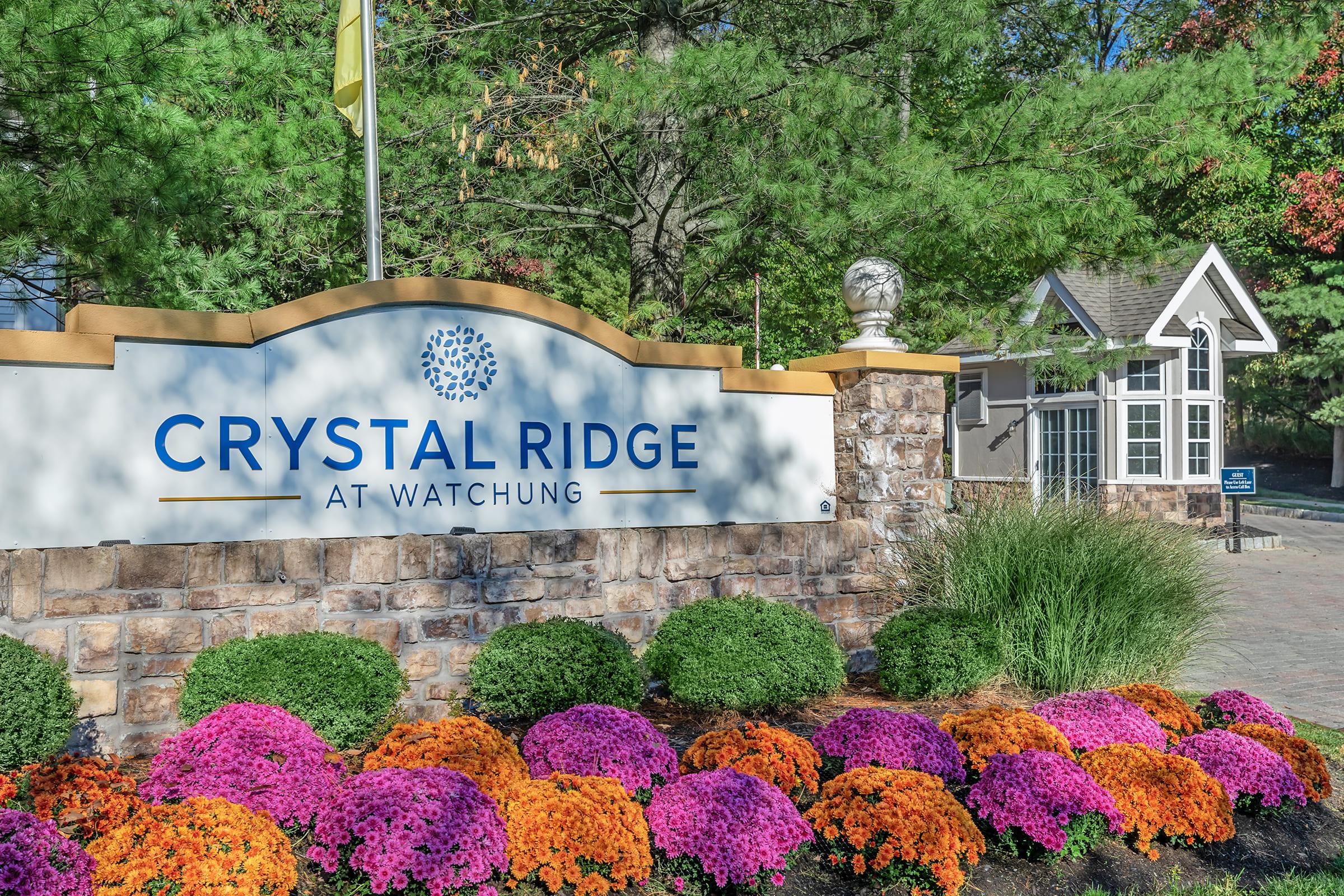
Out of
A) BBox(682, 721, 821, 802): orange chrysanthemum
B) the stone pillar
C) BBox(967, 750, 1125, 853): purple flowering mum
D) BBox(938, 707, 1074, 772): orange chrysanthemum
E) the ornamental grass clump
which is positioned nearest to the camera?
BBox(967, 750, 1125, 853): purple flowering mum

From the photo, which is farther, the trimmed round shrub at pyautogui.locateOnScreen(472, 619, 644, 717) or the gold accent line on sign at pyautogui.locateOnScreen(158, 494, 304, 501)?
the gold accent line on sign at pyautogui.locateOnScreen(158, 494, 304, 501)

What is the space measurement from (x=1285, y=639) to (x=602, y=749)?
24.9 feet

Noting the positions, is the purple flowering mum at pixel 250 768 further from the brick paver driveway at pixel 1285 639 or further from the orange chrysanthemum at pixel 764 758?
the brick paver driveway at pixel 1285 639

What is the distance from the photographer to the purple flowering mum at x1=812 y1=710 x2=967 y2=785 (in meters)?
4.39

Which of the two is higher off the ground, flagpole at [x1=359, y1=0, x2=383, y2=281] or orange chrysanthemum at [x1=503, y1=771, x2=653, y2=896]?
flagpole at [x1=359, y1=0, x2=383, y2=281]

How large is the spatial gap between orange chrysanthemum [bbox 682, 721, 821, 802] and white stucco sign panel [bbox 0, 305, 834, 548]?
2.46 metres

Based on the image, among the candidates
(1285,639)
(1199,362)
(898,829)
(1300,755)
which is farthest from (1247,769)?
(1199,362)

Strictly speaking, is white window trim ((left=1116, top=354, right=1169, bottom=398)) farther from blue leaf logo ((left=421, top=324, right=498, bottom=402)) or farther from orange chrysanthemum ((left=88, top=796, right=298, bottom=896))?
orange chrysanthemum ((left=88, top=796, right=298, bottom=896))

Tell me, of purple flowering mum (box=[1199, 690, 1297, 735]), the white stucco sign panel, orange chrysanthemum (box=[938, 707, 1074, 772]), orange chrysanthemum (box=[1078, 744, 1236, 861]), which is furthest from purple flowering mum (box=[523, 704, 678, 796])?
purple flowering mum (box=[1199, 690, 1297, 735])

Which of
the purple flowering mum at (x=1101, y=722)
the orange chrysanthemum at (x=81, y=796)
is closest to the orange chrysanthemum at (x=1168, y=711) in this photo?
the purple flowering mum at (x=1101, y=722)

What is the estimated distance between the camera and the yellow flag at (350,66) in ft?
29.8

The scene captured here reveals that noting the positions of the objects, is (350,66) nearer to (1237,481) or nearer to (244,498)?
(244,498)

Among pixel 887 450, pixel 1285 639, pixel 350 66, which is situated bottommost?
pixel 1285 639

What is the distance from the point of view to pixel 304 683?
4.78 m
